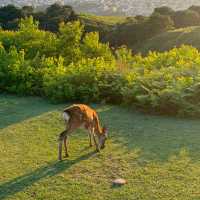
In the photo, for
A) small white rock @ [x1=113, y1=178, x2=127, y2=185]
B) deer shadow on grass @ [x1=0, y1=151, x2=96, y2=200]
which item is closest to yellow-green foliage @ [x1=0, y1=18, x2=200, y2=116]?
deer shadow on grass @ [x1=0, y1=151, x2=96, y2=200]

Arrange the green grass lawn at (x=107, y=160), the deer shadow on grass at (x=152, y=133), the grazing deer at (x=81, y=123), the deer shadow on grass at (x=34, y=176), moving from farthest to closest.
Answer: the deer shadow on grass at (x=152, y=133), the grazing deer at (x=81, y=123), the deer shadow on grass at (x=34, y=176), the green grass lawn at (x=107, y=160)

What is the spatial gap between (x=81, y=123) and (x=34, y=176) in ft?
3.61

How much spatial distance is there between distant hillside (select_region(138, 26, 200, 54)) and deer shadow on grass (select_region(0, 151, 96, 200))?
22793 millimetres

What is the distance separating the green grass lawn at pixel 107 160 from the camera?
6000mm

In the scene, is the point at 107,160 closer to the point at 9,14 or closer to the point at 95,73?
the point at 95,73

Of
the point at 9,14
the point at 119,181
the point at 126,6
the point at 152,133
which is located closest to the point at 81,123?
the point at 119,181

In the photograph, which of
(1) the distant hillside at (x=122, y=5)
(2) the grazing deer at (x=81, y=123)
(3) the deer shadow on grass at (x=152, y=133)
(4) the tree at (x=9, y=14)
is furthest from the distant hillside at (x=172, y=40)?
(1) the distant hillside at (x=122, y=5)

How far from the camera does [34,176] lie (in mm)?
6500

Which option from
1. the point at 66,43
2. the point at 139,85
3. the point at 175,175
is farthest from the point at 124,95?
the point at 66,43

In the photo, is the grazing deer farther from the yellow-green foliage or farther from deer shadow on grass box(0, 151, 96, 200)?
the yellow-green foliage

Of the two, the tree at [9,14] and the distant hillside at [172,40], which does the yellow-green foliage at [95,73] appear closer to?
the distant hillside at [172,40]

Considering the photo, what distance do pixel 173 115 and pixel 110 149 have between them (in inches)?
85.5

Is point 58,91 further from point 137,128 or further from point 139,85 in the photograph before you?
point 137,128

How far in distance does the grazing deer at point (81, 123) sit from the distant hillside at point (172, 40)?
22125mm
